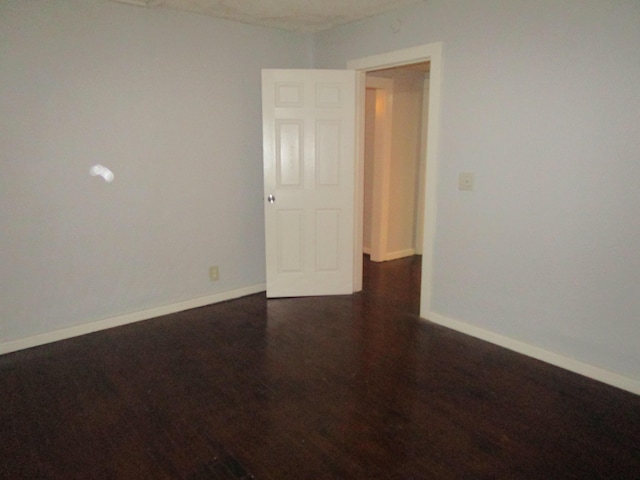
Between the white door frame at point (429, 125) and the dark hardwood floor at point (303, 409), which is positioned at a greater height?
the white door frame at point (429, 125)

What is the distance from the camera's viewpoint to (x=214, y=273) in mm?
3928

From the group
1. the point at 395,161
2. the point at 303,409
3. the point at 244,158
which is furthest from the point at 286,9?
the point at 303,409

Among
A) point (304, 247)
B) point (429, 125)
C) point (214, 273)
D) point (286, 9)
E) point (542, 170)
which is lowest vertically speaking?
point (214, 273)

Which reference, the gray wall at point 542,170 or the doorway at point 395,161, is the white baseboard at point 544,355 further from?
the doorway at point 395,161

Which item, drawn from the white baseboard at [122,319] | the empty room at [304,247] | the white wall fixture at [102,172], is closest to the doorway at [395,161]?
the empty room at [304,247]

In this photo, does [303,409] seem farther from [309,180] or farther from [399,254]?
[399,254]

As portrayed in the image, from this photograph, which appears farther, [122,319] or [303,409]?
[122,319]

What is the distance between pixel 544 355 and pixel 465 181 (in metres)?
1.24

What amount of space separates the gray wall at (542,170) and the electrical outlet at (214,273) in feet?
6.16

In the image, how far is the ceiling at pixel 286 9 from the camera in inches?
127

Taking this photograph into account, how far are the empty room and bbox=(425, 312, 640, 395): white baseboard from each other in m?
0.01

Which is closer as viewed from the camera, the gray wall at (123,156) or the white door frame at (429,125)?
the gray wall at (123,156)

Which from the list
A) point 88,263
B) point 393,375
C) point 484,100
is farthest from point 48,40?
point 393,375

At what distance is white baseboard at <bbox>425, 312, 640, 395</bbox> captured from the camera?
251 centimetres
